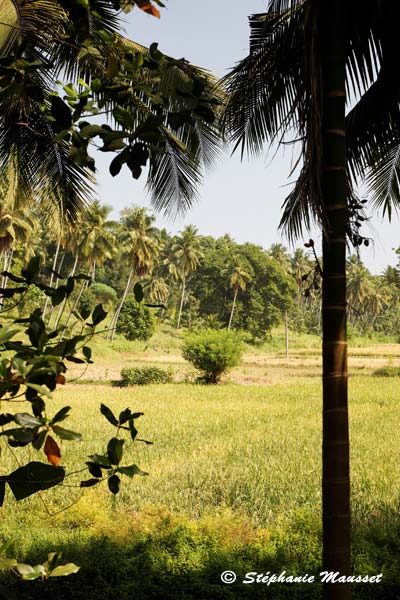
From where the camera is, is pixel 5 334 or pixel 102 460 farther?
pixel 102 460

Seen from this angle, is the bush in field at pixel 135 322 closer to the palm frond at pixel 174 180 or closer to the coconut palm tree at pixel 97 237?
the coconut palm tree at pixel 97 237

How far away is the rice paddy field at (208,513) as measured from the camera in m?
4.97

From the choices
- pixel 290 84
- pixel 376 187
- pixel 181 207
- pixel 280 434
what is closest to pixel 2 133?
pixel 181 207

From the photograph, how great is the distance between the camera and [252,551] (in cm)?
541

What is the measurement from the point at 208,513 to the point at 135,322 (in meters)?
34.8

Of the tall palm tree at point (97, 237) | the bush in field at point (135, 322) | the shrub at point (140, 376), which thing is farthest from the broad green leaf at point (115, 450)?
the bush in field at point (135, 322)

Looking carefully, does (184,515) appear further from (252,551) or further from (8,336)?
(8,336)

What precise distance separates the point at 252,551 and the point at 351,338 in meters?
49.6

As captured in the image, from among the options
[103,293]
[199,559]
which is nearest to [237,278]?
[103,293]

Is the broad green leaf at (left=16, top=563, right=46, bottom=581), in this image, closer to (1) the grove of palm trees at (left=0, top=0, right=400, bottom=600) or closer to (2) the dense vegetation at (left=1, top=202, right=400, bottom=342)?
(1) the grove of palm trees at (left=0, top=0, right=400, bottom=600)

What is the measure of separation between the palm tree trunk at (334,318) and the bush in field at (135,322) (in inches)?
1503

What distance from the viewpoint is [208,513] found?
6941mm

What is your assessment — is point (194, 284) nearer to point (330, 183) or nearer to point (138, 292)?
point (330, 183)

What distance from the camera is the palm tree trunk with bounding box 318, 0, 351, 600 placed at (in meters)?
2.84
